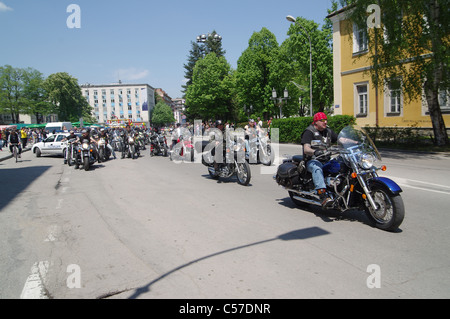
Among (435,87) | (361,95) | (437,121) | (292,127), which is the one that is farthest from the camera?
(361,95)

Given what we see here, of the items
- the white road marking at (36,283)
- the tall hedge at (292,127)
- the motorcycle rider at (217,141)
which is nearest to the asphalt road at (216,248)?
the white road marking at (36,283)

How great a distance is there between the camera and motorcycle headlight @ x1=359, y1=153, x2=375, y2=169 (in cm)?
508

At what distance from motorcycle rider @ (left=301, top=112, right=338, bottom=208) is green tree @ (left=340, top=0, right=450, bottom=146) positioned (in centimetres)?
1150

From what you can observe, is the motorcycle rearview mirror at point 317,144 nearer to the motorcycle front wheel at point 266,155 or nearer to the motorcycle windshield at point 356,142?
the motorcycle windshield at point 356,142

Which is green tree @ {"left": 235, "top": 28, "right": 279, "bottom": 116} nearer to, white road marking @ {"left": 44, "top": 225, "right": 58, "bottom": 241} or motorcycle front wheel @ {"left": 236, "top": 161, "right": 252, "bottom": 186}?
motorcycle front wheel @ {"left": 236, "top": 161, "right": 252, "bottom": 186}

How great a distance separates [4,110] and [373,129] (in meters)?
78.0

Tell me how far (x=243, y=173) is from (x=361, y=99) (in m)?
21.8

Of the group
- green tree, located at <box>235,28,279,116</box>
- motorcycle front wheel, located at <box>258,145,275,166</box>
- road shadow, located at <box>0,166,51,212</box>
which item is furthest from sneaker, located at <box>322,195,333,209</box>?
green tree, located at <box>235,28,279,116</box>

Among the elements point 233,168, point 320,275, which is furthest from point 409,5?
point 320,275

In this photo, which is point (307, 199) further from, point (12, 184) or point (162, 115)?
point (162, 115)

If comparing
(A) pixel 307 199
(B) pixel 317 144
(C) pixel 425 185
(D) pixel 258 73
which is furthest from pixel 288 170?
(D) pixel 258 73

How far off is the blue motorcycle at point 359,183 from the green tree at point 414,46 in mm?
11938

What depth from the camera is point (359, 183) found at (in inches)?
201

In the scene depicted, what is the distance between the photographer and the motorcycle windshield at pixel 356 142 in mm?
5270
